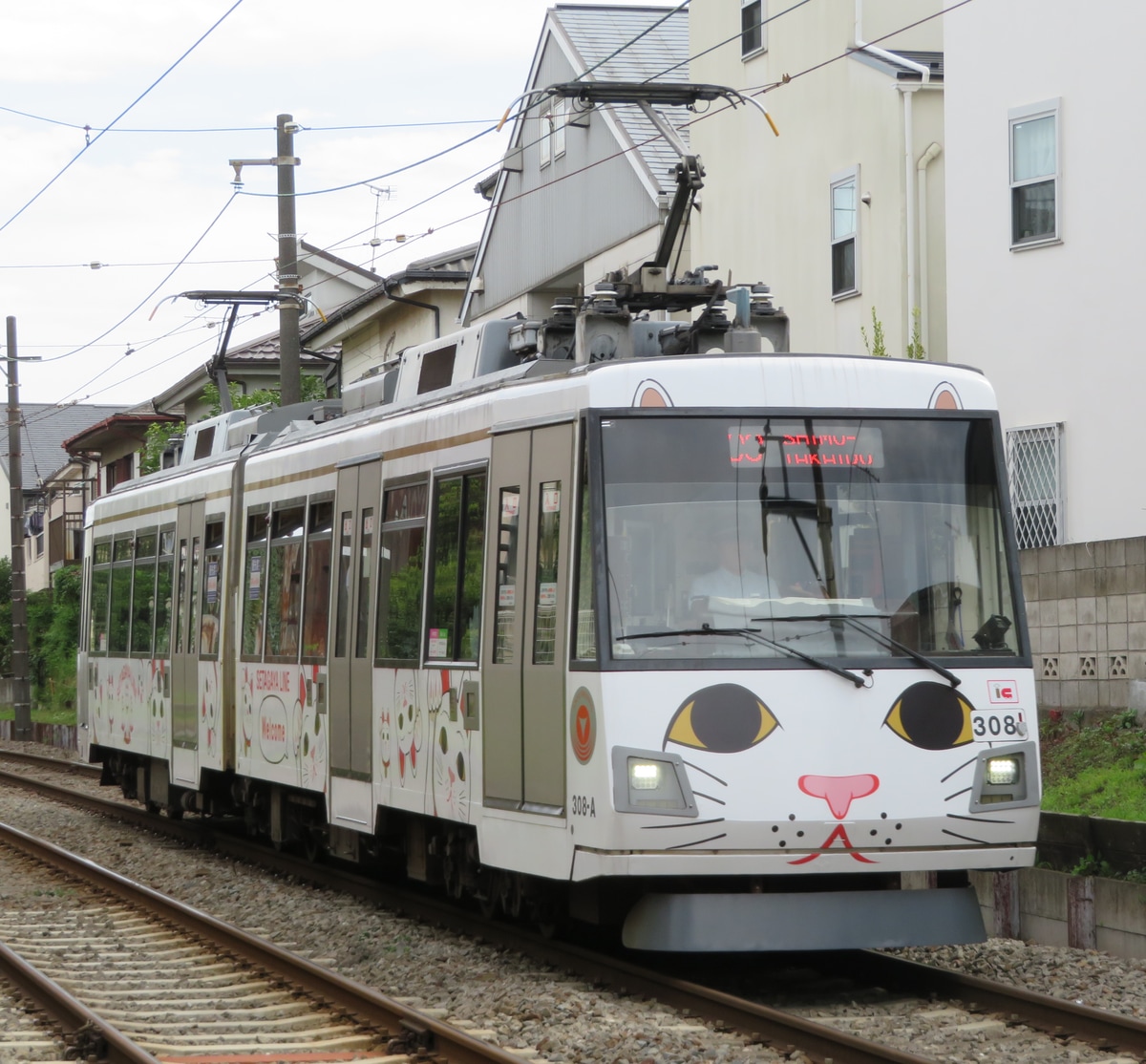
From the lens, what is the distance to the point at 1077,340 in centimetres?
1688

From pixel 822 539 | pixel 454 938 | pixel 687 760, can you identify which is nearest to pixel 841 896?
pixel 687 760

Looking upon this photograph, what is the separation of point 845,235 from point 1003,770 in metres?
13.1

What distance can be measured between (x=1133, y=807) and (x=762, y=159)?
12.8m

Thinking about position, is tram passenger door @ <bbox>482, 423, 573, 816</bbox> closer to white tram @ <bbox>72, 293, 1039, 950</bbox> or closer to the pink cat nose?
white tram @ <bbox>72, 293, 1039, 950</bbox>

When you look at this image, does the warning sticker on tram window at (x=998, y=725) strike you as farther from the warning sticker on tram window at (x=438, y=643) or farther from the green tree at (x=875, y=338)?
the green tree at (x=875, y=338)

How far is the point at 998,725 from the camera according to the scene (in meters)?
8.88

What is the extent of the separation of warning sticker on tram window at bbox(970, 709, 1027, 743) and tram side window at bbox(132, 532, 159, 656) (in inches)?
413

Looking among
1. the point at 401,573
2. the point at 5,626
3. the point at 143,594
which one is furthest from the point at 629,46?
the point at 5,626

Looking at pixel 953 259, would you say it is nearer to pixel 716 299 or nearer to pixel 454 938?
pixel 716 299

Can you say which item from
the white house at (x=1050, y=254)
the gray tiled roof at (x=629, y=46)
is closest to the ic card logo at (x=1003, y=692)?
the white house at (x=1050, y=254)

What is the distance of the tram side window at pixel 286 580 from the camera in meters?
13.4

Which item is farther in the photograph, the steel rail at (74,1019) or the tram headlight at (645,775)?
the tram headlight at (645,775)

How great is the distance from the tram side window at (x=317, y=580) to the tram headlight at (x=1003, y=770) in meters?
5.15

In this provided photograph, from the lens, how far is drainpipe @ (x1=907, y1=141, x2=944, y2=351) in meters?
19.9
